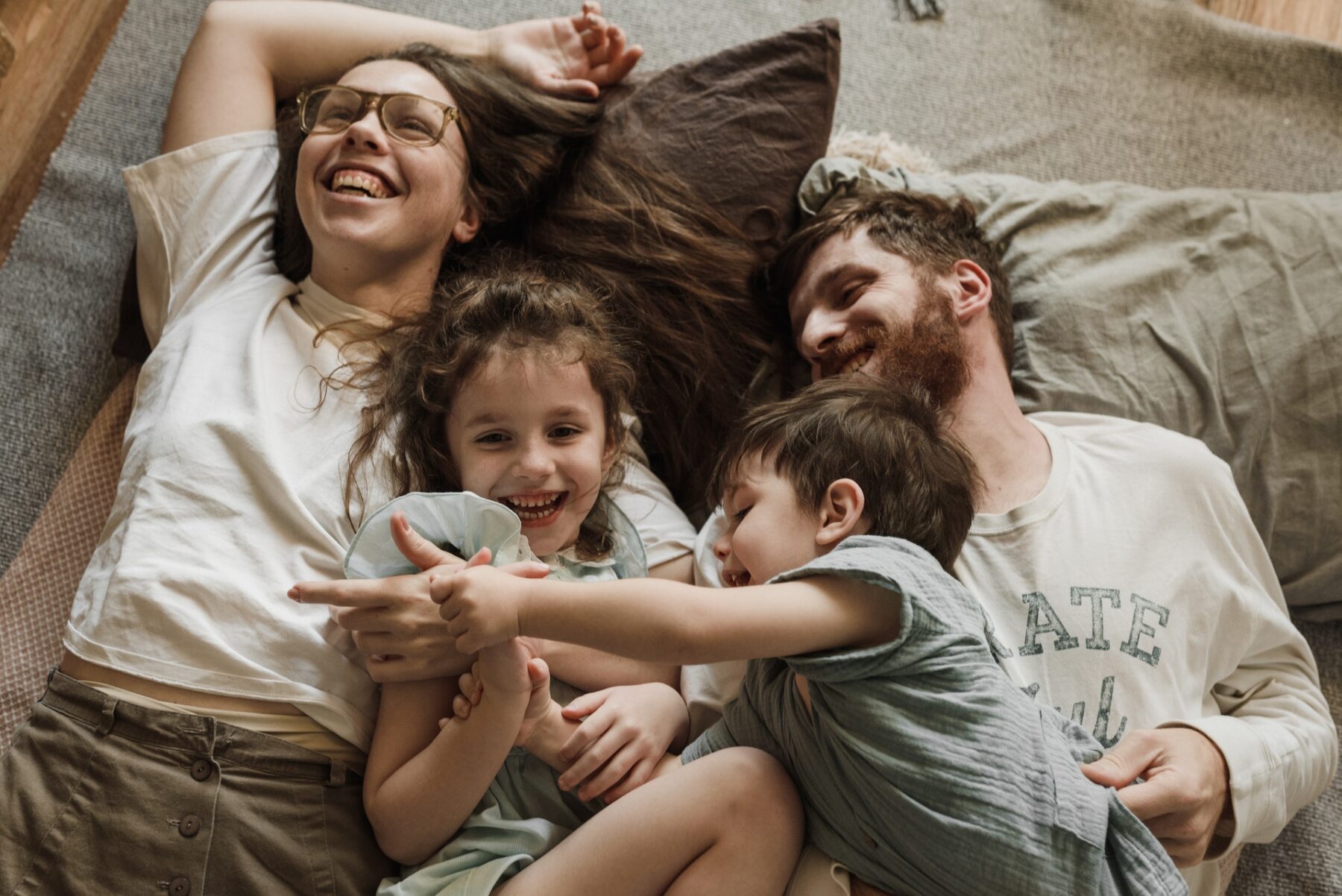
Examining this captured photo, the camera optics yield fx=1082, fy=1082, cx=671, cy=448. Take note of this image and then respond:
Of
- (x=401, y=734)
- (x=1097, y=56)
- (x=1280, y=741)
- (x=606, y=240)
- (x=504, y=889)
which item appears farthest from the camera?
(x=1097, y=56)

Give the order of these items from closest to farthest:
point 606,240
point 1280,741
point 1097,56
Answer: point 1280,741
point 606,240
point 1097,56

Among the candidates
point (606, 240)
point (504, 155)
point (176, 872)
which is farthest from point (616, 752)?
point (504, 155)

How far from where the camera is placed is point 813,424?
139cm

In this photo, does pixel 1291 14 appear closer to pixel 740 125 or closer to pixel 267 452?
pixel 740 125

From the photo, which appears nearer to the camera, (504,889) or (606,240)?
(504,889)

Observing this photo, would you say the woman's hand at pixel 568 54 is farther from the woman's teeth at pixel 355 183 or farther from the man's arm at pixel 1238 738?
the man's arm at pixel 1238 738

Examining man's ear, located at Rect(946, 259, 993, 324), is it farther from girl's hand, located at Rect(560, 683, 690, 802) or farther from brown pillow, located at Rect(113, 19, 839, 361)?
girl's hand, located at Rect(560, 683, 690, 802)

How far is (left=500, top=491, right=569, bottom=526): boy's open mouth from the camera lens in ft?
4.88

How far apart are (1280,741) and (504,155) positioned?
1516 mm

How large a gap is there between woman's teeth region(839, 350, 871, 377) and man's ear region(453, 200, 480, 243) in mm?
684

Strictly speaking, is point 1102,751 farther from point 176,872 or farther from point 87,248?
point 87,248

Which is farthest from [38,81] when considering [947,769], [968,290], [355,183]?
[947,769]

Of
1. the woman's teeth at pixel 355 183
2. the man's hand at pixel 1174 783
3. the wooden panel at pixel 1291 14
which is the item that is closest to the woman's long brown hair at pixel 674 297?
the woman's teeth at pixel 355 183

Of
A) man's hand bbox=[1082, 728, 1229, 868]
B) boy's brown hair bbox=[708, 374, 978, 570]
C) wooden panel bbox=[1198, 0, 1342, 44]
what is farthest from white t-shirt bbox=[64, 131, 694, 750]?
wooden panel bbox=[1198, 0, 1342, 44]
